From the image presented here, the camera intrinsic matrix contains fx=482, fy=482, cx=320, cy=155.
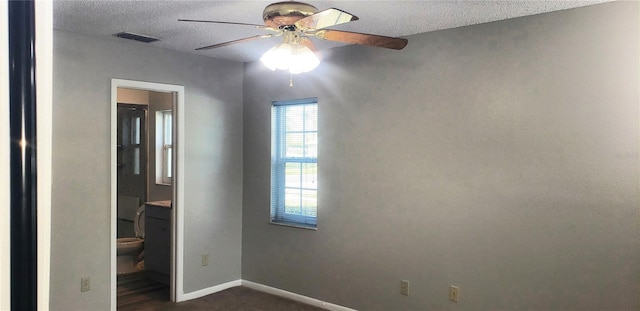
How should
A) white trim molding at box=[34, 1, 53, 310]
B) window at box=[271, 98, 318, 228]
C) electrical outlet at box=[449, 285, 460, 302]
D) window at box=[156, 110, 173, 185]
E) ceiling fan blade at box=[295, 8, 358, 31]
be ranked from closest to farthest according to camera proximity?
white trim molding at box=[34, 1, 53, 310], ceiling fan blade at box=[295, 8, 358, 31], electrical outlet at box=[449, 285, 460, 302], window at box=[271, 98, 318, 228], window at box=[156, 110, 173, 185]

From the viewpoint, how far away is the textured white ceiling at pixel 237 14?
2.95 meters

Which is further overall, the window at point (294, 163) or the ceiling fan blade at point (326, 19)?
the window at point (294, 163)

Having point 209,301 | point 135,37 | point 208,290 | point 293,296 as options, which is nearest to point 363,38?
point 135,37

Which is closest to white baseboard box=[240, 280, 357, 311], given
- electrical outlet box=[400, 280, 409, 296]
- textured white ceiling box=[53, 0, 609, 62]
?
electrical outlet box=[400, 280, 409, 296]

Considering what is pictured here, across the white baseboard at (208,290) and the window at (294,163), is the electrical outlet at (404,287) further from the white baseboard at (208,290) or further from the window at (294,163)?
the white baseboard at (208,290)

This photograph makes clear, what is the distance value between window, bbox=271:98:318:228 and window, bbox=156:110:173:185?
6.36 ft

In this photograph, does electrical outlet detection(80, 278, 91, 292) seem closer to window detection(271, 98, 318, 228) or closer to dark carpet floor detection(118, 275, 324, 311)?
dark carpet floor detection(118, 275, 324, 311)

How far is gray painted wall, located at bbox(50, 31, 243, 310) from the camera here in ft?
12.3

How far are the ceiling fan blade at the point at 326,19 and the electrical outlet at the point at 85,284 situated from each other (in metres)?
2.90

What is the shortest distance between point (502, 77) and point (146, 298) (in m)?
3.73

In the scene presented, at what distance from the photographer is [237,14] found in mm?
3160

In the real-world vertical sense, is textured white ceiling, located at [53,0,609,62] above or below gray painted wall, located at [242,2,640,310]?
above

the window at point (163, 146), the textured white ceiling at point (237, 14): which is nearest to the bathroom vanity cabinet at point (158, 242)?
the window at point (163, 146)

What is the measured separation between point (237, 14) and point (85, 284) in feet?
8.22
